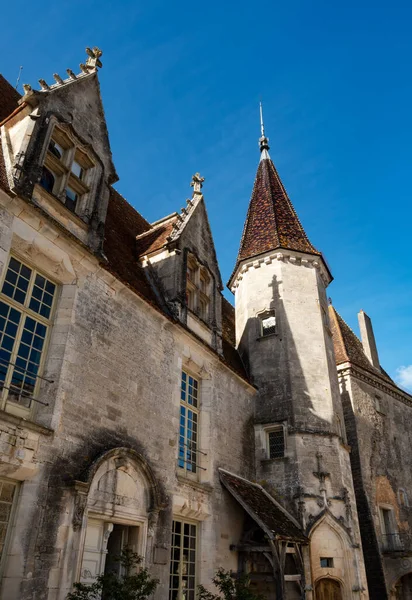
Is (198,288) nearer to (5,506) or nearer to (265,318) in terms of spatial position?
(265,318)

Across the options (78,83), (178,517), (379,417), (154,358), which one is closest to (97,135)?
(78,83)

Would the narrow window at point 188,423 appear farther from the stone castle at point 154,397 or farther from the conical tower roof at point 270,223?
the conical tower roof at point 270,223

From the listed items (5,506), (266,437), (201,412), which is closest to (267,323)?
(266,437)

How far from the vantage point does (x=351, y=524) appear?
10375 millimetres

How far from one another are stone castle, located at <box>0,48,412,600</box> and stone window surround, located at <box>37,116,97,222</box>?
38 millimetres

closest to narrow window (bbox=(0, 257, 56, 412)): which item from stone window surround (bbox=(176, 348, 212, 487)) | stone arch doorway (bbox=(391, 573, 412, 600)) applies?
stone window surround (bbox=(176, 348, 212, 487))

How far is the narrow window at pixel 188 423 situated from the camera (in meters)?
9.09

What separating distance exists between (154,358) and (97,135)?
430 cm

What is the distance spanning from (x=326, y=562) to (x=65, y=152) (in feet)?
30.8

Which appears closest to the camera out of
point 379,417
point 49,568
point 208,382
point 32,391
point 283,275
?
point 49,568

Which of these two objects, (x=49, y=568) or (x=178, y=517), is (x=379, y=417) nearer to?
(x=178, y=517)

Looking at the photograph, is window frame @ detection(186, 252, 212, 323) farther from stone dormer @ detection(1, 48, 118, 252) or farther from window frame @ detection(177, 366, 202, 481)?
stone dormer @ detection(1, 48, 118, 252)

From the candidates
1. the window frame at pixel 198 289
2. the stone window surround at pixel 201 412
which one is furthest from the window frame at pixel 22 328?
the window frame at pixel 198 289

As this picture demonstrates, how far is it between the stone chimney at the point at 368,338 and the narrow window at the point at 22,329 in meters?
15.3
